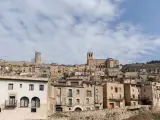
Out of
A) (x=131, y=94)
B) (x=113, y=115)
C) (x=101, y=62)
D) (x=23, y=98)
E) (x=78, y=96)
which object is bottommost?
(x=113, y=115)

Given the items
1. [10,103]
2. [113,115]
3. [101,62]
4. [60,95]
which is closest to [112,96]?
[113,115]

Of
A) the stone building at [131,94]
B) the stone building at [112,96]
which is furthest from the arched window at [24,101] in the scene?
the stone building at [131,94]

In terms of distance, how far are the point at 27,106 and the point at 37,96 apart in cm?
226

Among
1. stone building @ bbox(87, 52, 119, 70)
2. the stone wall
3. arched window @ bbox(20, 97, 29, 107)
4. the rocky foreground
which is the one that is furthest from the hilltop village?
stone building @ bbox(87, 52, 119, 70)

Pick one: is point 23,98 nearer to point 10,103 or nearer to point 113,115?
point 10,103

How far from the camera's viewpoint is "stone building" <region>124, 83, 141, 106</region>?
230 ft

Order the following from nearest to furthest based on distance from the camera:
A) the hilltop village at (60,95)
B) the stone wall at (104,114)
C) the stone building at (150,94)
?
the hilltop village at (60,95) → the stone wall at (104,114) → the stone building at (150,94)

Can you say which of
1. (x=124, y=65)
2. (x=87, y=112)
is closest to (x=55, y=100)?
(x=87, y=112)

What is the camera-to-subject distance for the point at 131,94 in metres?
70.4

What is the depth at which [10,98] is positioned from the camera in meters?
46.6

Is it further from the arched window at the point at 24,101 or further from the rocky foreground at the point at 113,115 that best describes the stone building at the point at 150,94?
the arched window at the point at 24,101

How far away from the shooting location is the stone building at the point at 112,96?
6681 centimetres

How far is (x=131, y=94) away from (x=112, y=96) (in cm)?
545

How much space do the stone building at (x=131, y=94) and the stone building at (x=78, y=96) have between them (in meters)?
8.50
